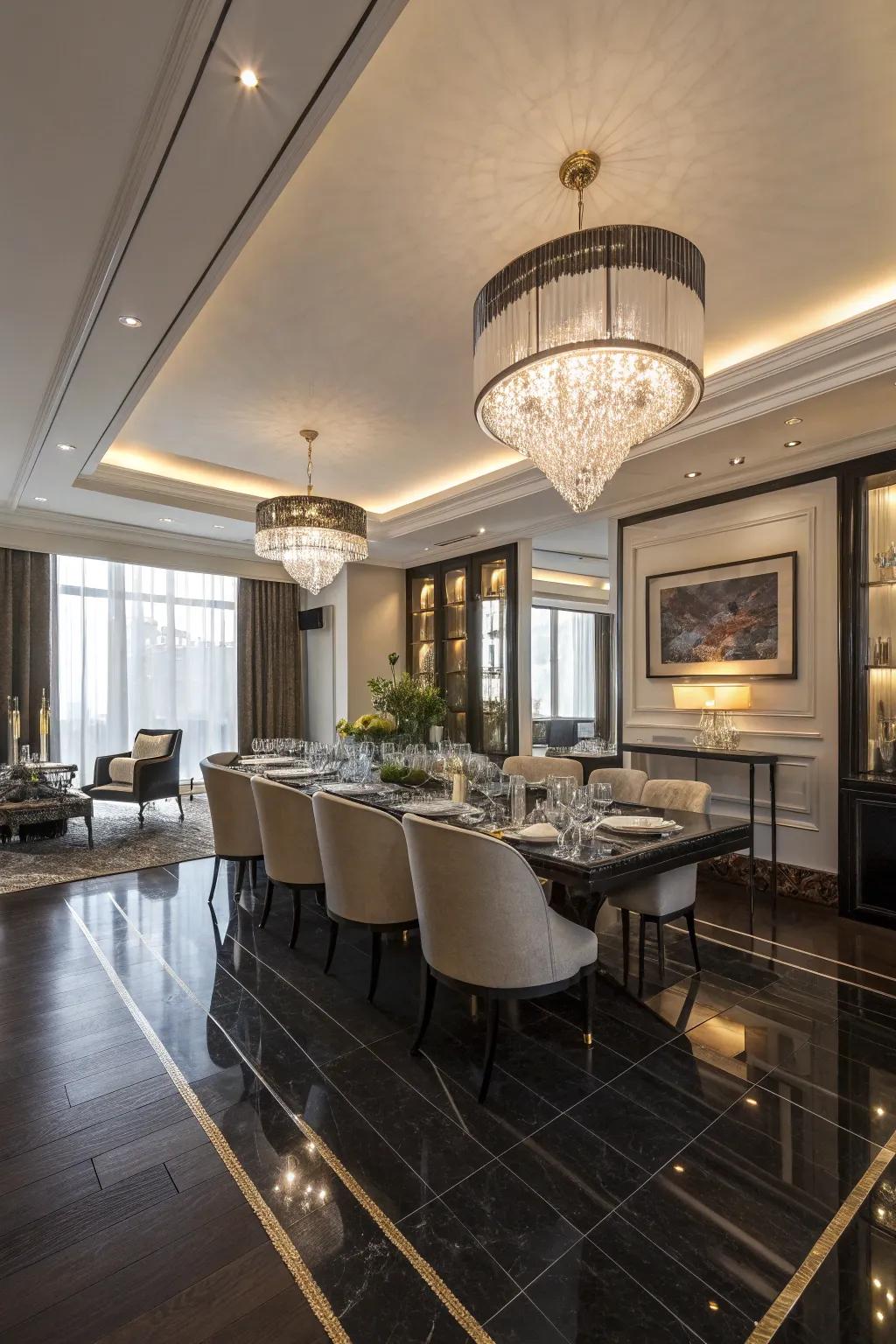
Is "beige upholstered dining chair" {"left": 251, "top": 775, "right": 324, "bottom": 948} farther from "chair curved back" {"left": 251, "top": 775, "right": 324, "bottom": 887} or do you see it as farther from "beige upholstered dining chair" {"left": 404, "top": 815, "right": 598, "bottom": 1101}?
"beige upholstered dining chair" {"left": 404, "top": 815, "right": 598, "bottom": 1101}

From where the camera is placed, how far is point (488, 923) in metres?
2.08

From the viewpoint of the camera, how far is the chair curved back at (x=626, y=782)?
3629 millimetres

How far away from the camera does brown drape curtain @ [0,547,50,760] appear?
6.27 metres

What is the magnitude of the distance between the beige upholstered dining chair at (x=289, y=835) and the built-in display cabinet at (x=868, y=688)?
3086mm

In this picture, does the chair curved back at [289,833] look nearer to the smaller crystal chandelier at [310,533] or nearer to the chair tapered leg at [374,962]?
the chair tapered leg at [374,962]

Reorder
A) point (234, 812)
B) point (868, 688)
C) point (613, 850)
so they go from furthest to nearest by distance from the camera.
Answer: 1. point (868, 688)
2. point (234, 812)
3. point (613, 850)

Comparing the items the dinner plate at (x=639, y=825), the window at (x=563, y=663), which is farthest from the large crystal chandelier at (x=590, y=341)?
the window at (x=563, y=663)

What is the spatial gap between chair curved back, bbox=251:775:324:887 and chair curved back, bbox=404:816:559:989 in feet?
3.40

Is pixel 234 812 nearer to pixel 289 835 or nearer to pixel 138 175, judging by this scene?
pixel 289 835

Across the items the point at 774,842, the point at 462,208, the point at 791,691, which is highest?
the point at 462,208

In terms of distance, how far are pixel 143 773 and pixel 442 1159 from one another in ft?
16.3

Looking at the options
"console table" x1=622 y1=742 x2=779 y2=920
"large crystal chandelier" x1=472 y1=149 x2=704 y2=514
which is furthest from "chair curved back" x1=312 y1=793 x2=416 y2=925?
"console table" x1=622 y1=742 x2=779 y2=920

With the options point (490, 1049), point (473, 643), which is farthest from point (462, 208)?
point (473, 643)

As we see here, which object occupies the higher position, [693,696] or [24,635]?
[24,635]
